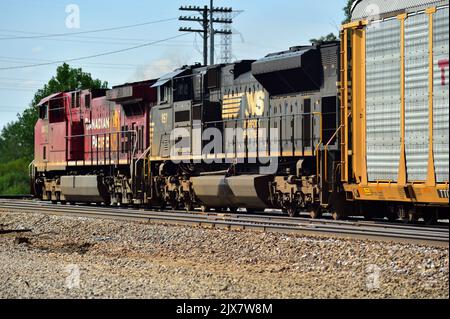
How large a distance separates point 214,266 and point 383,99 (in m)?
5.25

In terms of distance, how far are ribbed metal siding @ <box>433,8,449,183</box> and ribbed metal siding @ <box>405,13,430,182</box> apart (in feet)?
0.71

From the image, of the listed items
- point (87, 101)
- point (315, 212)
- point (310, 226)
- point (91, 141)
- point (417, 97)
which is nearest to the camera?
point (417, 97)

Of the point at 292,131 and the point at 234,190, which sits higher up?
the point at 292,131

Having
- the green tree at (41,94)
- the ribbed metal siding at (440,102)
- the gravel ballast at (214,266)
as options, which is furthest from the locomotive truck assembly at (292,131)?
the green tree at (41,94)

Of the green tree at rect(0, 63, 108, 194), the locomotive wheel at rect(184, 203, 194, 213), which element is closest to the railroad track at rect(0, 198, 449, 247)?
the locomotive wheel at rect(184, 203, 194, 213)

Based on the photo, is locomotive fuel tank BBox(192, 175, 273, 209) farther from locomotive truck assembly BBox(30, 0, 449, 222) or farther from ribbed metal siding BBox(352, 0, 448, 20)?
ribbed metal siding BBox(352, 0, 448, 20)

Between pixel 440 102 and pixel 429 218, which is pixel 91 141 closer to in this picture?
pixel 429 218

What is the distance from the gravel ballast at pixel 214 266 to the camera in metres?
8.79

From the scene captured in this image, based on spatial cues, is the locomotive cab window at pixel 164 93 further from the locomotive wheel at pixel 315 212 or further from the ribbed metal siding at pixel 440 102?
the ribbed metal siding at pixel 440 102

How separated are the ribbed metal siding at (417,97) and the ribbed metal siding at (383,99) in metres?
0.24

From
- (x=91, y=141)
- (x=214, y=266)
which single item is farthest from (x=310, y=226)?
(x=91, y=141)

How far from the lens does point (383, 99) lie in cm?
1438

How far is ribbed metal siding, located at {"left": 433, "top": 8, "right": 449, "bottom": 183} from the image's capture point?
12891 mm
